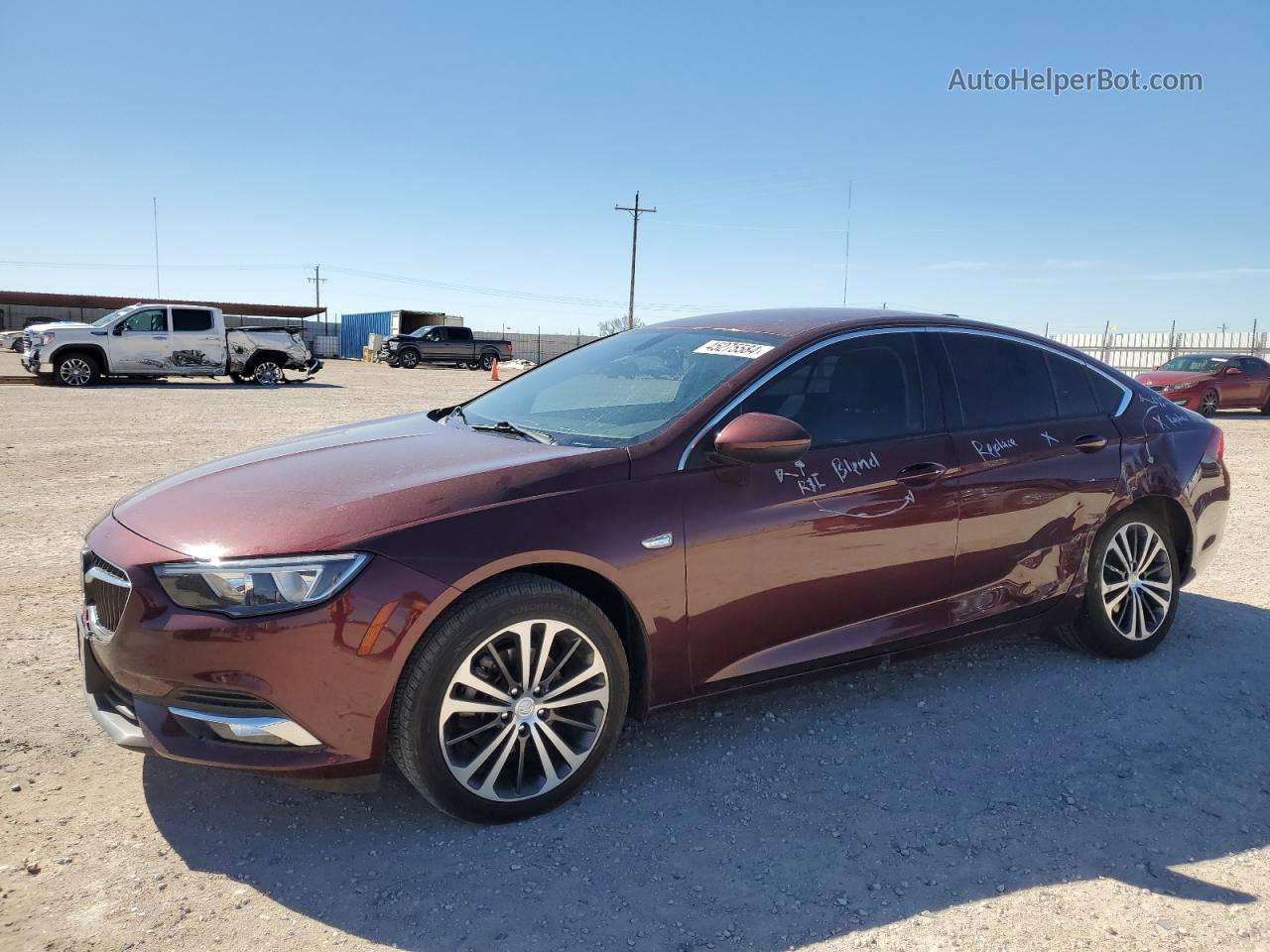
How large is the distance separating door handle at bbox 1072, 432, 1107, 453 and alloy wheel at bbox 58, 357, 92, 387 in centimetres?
2154

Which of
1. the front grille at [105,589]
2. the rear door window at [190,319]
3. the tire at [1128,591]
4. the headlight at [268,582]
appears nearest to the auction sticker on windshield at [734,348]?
the headlight at [268,582]

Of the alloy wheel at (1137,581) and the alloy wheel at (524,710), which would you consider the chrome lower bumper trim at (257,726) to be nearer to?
the alloy wheel at (524,710)

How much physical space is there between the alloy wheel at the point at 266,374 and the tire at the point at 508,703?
2260 centimetres

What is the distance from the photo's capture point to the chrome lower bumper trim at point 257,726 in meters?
2.64

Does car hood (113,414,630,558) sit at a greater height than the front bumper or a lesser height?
greater

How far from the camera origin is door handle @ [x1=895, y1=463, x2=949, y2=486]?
369cm

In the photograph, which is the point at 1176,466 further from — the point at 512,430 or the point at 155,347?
the point at 155,347

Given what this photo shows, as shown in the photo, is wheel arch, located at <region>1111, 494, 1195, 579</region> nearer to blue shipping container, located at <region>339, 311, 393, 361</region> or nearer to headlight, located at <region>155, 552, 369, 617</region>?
headlight, located at <region>155, 552, 369, 617</region>

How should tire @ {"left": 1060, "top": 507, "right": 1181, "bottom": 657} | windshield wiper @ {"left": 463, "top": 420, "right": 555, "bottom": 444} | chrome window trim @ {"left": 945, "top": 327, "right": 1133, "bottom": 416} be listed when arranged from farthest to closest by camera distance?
tire @ {"left": 1060, "top": 507, "right": 1181, "bottom": 657} < chrome window trim @ {"left": 945, "top": 327, "right": 1133, "bottom": 416} < windshield wiper @ {"left": 463, "top": 420, "right": 555, "bottom": 444}

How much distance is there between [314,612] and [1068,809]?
8.26 ft

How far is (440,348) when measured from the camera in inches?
1517

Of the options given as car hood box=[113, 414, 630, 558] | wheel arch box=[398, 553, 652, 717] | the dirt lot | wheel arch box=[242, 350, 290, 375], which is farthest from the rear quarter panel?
wheel arch box=[242, 350, 290, 375]

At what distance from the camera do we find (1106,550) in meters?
4.37

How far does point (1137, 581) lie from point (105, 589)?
434 centimetres
